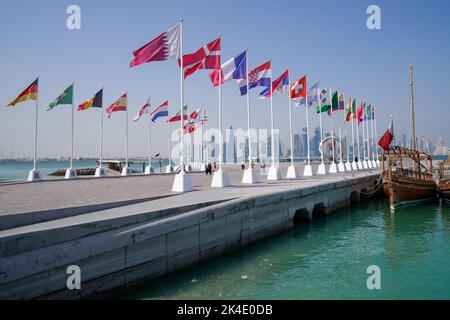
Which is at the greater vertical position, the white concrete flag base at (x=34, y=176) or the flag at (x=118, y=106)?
the flag at (x=118, y=106)

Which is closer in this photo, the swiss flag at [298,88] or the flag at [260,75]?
the flag at [260,75]

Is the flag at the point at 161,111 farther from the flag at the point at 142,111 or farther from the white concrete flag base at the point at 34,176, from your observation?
the white concrete flag base at the point at 34,176

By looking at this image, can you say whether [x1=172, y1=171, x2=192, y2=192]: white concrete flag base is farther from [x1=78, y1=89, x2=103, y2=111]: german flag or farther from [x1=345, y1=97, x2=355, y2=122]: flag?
[x1=345, y1=97, x2=355, y2=122]: flag

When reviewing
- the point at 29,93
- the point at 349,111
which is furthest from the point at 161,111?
the point at 349,111

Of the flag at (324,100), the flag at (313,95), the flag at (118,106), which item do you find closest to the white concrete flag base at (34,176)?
the flag at (118,106)

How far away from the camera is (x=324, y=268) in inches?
409

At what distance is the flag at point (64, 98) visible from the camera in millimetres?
25438

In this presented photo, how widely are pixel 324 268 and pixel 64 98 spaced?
81.0ft

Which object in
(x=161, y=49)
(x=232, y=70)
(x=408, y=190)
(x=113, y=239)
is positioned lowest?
(x=408, y=190)

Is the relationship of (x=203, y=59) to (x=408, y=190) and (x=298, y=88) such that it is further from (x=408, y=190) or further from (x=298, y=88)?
(x=408, y=190)

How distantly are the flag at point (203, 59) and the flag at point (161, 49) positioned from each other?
33.0 inches
